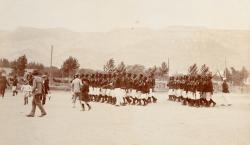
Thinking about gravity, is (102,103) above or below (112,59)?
below

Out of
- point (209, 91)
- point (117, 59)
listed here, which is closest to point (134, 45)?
point (117, 59)

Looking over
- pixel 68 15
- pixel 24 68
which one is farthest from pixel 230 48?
pixel 24 68

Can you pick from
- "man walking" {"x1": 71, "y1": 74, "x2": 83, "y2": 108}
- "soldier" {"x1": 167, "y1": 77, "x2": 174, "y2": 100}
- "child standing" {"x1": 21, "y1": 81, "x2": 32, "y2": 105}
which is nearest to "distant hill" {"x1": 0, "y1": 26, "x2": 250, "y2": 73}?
"child standing" {"x1": 21, "y1": 81, "x2": 32, "y2": 105}

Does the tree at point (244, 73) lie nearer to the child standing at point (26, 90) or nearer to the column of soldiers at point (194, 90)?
the column of soldiers at point (194, 90)

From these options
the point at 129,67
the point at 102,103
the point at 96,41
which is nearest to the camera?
the point at 96,41

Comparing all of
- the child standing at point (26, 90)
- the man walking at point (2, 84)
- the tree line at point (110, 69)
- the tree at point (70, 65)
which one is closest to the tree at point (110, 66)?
the tree line at point (110, 69)

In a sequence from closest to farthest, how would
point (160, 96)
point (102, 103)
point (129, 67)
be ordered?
point (129, 67) < point (102, 103) < point (160, 96)

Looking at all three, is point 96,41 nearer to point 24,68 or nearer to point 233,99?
point 24,68

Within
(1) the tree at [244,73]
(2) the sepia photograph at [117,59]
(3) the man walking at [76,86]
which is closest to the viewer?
(2) the sepia photograph at [117,59]
